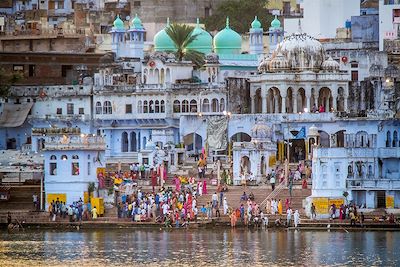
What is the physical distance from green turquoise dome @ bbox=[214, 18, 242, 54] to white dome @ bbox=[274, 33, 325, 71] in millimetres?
9264

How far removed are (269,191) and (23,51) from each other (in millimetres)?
31487

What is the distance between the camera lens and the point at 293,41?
127625 mm

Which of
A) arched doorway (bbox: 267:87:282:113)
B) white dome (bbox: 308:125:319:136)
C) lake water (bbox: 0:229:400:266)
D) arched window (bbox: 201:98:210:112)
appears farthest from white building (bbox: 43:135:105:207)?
arched window (bbox: 201:98:210:112)

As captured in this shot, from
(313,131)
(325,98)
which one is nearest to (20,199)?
(313,131)

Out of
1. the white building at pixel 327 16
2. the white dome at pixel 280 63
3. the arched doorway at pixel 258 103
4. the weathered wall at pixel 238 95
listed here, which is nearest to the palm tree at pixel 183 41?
the weathered wall at pixel 238 95

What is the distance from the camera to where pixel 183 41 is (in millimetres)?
136375

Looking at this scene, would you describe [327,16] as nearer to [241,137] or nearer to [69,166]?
[241,137]

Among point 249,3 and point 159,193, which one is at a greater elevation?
point 249,3

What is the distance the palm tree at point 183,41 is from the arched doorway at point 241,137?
30.3 feet

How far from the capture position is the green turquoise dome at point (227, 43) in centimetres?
13700

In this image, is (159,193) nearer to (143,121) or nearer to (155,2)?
(143,121)

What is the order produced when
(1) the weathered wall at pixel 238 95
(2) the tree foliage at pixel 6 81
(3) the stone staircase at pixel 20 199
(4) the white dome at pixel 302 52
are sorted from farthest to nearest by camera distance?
(2) the tree foliage at pixel 6 81 < (1) the weathered wall at pixel 238 95 < (4) the white dome at pixel 302 52 < (3) the stone staircase at pixel 20 199

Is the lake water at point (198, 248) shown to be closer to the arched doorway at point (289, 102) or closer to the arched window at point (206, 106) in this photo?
the arched doorway at point (289, 102)

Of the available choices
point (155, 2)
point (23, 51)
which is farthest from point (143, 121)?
point (155, 2)
